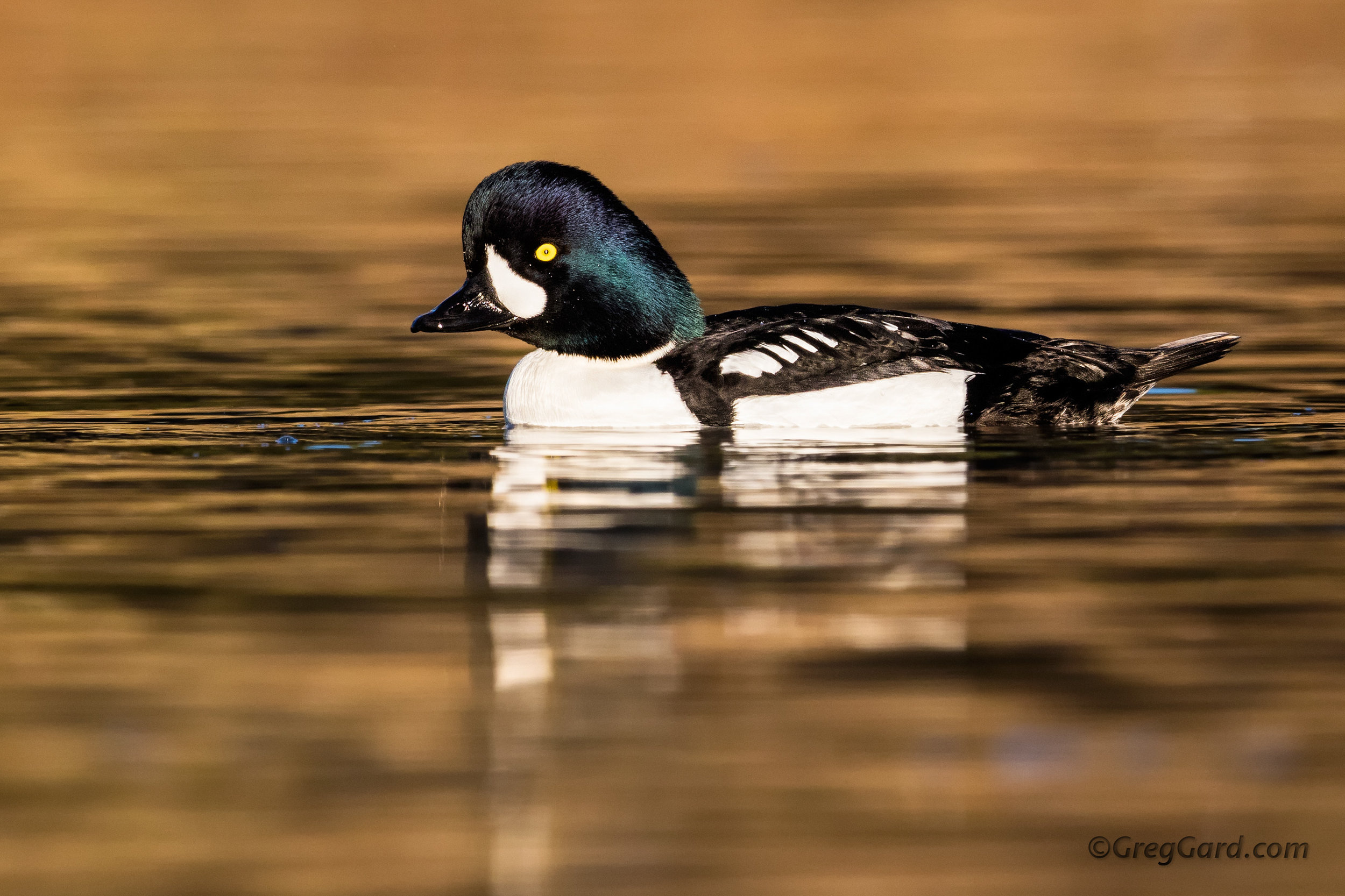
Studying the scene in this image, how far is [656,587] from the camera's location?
690 centimetres

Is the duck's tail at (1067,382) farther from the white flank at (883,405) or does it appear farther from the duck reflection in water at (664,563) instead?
the duck reflection in water at (664,563)

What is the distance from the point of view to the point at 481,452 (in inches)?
379

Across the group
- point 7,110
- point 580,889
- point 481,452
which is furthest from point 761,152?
point 580,889

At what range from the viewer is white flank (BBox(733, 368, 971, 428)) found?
9805 mm

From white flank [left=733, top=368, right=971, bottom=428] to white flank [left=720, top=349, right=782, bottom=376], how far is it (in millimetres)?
130

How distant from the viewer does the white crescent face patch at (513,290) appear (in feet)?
33.2

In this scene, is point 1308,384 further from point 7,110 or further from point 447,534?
point 7,110

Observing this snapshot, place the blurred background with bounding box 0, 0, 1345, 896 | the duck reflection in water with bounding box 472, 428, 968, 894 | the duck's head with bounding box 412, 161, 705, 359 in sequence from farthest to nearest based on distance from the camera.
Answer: the duck's head with bounding box 412, 161, 705, 359, the duck reflection in water with bounding box 472, 428, 968, 894, the blurred background with bounding box 0, 0, 1345, 896

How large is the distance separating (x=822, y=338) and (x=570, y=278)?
45.6 inches

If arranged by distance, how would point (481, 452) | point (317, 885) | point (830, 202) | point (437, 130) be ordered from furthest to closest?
point (437, 130) < point (830, 202) < point (481, 452) < point (317, 885)

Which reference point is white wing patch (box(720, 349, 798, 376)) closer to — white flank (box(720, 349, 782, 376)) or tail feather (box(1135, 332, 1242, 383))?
white flank (box(720, 349, 782, 376))

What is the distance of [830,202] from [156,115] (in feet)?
31.3

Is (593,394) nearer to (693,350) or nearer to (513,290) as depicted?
(693,350)

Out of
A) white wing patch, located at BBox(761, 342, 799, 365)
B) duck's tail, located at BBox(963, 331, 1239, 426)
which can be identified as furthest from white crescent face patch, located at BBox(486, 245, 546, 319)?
duck's tail, located at BBox(963, 331, 1239, 426)
